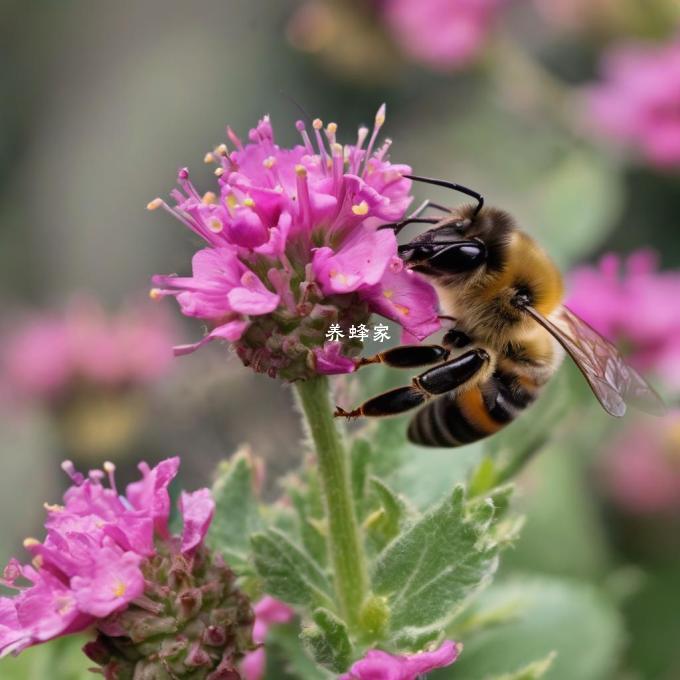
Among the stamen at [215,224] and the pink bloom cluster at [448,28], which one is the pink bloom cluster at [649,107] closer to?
the pink bloom cluster at [448,28]

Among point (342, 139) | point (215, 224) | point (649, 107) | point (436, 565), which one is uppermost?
point (342, 139)

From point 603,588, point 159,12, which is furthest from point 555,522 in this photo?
point 159,12

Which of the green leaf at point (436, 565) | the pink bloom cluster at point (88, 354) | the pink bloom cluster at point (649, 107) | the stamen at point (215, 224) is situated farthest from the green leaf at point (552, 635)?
the pink bloom cluster at point (88, 354)

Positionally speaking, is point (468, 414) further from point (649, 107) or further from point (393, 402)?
point (649, 107)

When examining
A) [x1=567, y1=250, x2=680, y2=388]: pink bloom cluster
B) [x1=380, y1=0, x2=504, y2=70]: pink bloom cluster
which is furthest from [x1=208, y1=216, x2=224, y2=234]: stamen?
[x1=380, y1=0, x2=504, y2=70]: pink bloom cluster

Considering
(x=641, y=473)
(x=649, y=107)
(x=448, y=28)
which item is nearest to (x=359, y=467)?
(x=641, y=473)

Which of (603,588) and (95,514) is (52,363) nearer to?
(603,588)

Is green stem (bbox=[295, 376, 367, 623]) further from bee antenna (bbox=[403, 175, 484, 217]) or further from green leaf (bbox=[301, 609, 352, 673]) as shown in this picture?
bee antenna (bbox=[403, 175, 484, 217])
